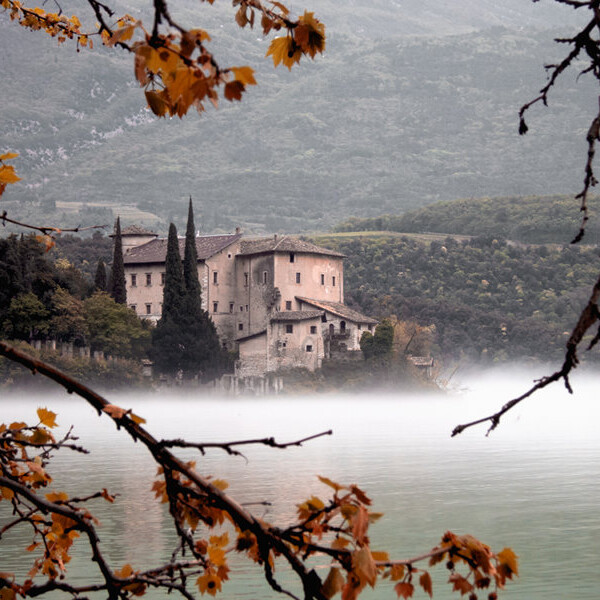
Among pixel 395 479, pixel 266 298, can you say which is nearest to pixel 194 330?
pixel 266 298

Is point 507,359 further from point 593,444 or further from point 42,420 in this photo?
point 42,420

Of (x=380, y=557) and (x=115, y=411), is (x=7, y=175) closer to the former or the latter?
(x=115, y=411)

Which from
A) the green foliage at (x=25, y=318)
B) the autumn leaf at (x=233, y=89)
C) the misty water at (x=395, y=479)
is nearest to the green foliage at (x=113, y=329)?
the green foliage at (x=25, y=318)

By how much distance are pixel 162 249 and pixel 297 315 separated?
30.3 ft

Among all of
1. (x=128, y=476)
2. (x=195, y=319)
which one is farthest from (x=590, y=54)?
(x=195, y=319)

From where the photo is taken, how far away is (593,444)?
3341 centimetres

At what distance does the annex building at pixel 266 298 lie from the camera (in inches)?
2346

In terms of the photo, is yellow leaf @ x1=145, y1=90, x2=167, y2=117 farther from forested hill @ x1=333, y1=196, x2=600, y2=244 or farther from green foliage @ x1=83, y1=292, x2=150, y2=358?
forested hill @ x1=333, y1=196, x2=600, y2=244

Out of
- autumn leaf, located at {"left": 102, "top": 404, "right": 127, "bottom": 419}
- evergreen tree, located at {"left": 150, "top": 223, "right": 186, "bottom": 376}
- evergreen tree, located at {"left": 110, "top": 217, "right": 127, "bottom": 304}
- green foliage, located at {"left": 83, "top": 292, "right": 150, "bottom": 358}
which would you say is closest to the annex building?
evergreen tree, located at {"left": 110, "top": 217, "right": 127, "bottom": 304}

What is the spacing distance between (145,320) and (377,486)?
129 ft

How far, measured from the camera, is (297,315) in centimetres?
5919

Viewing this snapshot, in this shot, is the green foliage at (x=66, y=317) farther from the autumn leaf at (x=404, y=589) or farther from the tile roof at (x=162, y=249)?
the autumn leaf at (x=404, y=589)

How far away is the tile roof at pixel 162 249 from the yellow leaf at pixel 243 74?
59054 millimetres

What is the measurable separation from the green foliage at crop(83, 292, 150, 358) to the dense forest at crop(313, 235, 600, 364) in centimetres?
2020
